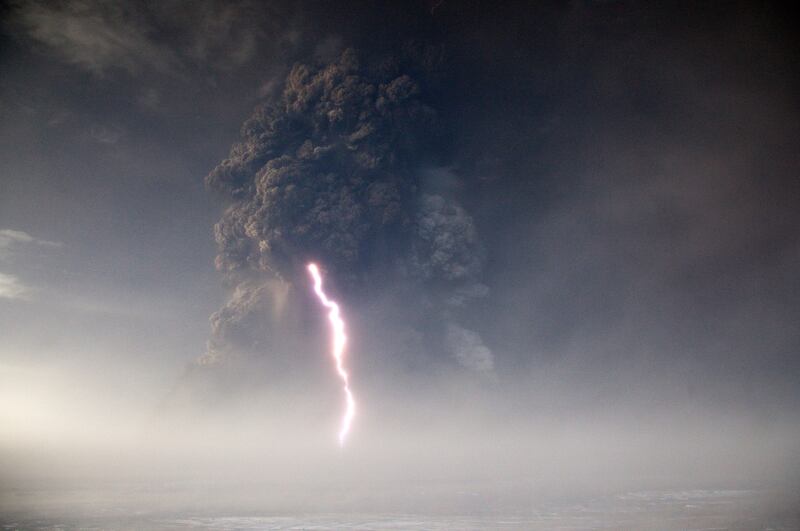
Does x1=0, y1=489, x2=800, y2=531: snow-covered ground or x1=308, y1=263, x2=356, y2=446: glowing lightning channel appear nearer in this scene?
x1=0, y1=489, x2=800, y2=531: snow-covered ground

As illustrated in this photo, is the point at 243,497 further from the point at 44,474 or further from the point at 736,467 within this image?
the point at 736,467

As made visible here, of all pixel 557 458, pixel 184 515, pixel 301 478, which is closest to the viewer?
pixel 184 515

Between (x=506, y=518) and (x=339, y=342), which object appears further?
(x=339, y=342)

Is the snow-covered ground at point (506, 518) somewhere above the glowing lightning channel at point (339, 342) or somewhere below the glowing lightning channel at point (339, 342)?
below

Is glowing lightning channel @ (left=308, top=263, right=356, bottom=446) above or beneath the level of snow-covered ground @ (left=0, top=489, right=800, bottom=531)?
above

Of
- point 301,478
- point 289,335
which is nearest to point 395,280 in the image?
point 289,335

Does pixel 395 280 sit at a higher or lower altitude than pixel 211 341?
higher

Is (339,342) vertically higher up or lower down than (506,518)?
higher up

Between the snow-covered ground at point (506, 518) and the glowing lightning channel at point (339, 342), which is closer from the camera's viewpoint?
the snow-covered ground at point (506, 518)
